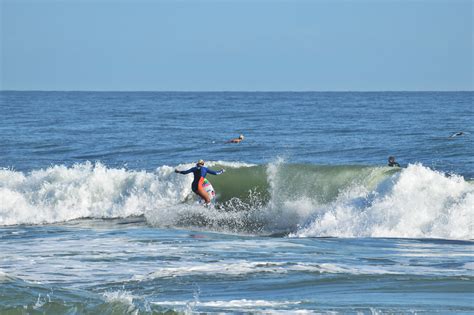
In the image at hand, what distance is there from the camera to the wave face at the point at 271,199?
1958 centimetres

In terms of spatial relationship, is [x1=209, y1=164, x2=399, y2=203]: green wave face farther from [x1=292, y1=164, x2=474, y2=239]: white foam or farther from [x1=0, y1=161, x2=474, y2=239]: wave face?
[x1=292, y1=164, x2=474, y2=239]: white foam

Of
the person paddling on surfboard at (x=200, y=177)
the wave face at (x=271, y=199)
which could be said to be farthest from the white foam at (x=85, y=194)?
the person paddling on surfboard at (x=200, y=177)

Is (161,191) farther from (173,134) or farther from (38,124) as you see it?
(38,124)

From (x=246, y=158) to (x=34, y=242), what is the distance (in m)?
17.2

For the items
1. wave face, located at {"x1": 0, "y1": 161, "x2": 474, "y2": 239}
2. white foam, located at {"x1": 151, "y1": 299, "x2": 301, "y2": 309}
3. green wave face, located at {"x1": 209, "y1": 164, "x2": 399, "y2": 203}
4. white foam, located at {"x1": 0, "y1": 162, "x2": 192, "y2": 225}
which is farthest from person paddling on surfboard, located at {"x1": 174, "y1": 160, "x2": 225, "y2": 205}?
white foam, located at {"x1": 151, "y1": 299, "x2": 301, "y2": 309}

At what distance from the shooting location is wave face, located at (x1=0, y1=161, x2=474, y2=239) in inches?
771

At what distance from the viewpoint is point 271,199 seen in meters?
23.9

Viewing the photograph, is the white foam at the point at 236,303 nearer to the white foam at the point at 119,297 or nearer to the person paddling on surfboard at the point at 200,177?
the white foam at the point at 119,297

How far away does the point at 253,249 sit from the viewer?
1559 centimetres

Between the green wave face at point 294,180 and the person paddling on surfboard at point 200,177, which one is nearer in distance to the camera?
the person paddling on surfboard at point 200,177

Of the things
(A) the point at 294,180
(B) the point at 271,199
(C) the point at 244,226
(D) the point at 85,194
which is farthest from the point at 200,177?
(D) the point at 85,194

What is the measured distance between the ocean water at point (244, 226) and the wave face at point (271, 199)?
0.17 feet

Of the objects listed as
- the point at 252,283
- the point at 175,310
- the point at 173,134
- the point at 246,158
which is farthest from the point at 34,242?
the point at 173,134

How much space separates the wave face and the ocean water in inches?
2.0
